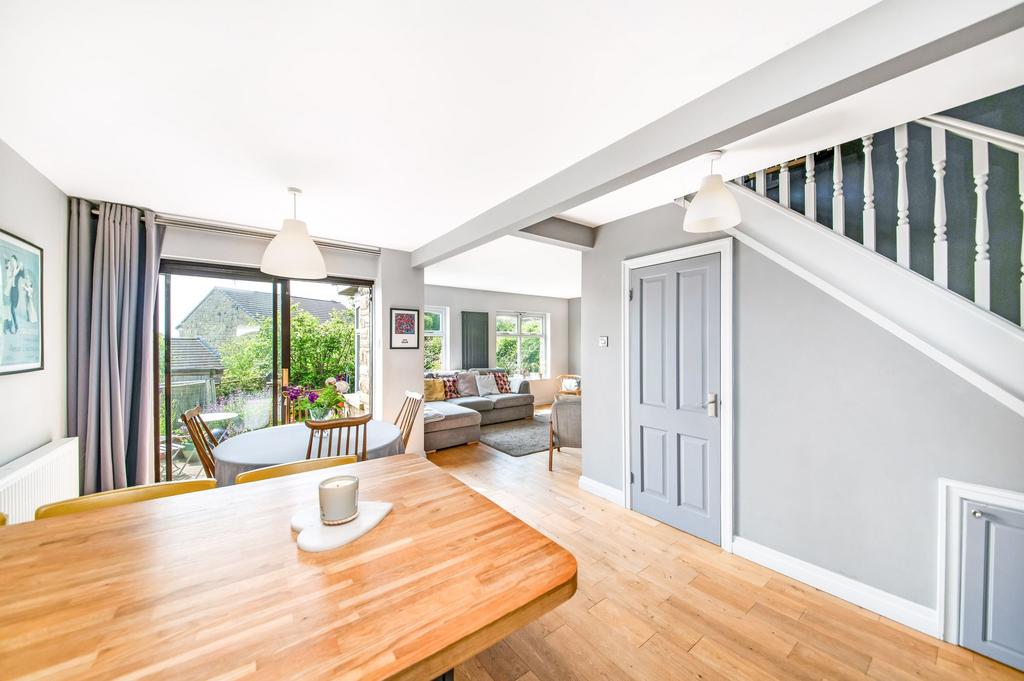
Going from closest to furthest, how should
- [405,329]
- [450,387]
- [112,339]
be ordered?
[112,339] < [405,329] < [450,387]

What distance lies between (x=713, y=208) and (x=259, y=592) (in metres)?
2.19

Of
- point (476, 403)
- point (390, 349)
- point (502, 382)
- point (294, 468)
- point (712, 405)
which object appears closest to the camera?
point (294, 468)

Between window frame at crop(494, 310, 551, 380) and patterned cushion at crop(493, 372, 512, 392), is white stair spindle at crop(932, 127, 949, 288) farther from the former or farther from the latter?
window frame at crop(494, 310, 551, 380)

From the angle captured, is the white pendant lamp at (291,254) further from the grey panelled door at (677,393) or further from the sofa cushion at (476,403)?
the sofa cushion at (476,403)

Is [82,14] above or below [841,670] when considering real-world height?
above

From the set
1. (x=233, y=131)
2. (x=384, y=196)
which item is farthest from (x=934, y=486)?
(x=233, y=131)

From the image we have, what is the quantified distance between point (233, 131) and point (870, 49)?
2.59m

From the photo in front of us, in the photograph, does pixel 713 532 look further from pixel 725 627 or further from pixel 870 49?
pixel 870 49

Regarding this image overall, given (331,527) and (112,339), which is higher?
(112,339)

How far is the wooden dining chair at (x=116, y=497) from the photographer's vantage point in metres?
1.34

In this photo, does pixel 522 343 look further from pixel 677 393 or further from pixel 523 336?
pixel 677 393

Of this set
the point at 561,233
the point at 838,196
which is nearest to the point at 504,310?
the point at 561,233

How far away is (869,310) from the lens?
77.4 inches

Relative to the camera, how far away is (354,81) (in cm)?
152
